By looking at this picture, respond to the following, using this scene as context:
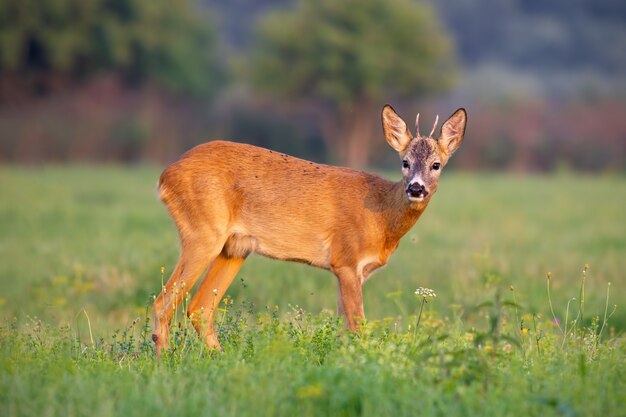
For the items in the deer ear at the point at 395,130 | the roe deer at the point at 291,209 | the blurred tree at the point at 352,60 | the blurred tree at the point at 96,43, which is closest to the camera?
the roe deer at the point at 291,209

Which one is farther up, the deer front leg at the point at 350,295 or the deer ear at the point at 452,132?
the deer ear at the point at 452,132

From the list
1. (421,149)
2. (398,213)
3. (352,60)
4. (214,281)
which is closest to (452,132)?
(421,149)

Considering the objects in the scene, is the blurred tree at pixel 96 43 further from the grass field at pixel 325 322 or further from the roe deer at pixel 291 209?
the roe deer at pixel 291 209

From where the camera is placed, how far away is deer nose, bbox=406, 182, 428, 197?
797 centimetres

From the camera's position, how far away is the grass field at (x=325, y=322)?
5621 millimetres

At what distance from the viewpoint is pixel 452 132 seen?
861cm

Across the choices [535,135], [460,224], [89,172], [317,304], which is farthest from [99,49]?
[317,304]

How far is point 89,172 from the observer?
33469mm

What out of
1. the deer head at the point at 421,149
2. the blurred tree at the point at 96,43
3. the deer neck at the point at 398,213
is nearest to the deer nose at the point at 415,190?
the deer head at the point at 421,149

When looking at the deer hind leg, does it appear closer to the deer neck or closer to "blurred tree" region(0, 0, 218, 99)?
the deer neck

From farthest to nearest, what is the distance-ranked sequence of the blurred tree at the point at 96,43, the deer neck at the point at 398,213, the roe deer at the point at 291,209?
the blurred tree at the point at 96,43 → the deer neck at the point at 398,213 → the roe deer at the point at 291,209

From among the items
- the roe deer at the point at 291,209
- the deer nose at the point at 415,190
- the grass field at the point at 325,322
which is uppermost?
the deer nose at the point at 415,190

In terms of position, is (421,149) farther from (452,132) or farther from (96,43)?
(96,43)

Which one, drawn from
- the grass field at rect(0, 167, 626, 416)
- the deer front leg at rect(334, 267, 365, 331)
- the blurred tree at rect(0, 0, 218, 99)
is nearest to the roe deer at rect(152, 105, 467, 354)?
the deer front leg at rect(334, 267, 365, 331)
